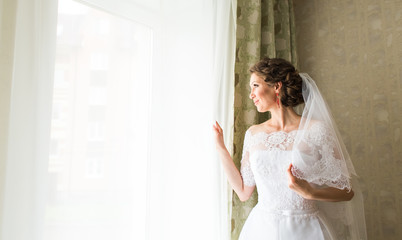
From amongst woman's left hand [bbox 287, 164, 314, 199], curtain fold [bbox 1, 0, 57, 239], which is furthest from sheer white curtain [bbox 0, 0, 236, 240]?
woman's left hand [bbox 287, 164, 314, 199]

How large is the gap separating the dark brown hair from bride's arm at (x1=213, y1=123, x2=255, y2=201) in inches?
14.7

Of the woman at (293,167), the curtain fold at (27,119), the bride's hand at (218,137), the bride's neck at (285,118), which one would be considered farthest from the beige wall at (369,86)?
the curtain fold at (27,119)

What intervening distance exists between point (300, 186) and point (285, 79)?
1.89ft

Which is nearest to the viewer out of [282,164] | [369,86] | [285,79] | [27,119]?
[27,119]

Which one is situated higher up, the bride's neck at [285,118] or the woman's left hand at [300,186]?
the bride's neck at [285,118]

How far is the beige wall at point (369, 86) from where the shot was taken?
2.04m

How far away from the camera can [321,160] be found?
1.32 metres

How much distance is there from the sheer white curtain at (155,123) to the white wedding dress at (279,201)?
0.72ft

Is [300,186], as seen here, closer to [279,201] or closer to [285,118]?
[279,201]

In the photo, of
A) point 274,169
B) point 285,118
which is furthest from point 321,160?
point 285,118

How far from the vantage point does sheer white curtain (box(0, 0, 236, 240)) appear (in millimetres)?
1095

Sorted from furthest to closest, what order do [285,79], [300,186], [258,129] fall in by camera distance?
[258,129] < [285,79] < [300,186]

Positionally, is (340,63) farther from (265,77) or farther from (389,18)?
(265,77)

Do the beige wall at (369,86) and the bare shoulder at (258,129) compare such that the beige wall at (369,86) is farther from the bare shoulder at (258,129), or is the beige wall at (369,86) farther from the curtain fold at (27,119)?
the curtain fold at (27,119)
